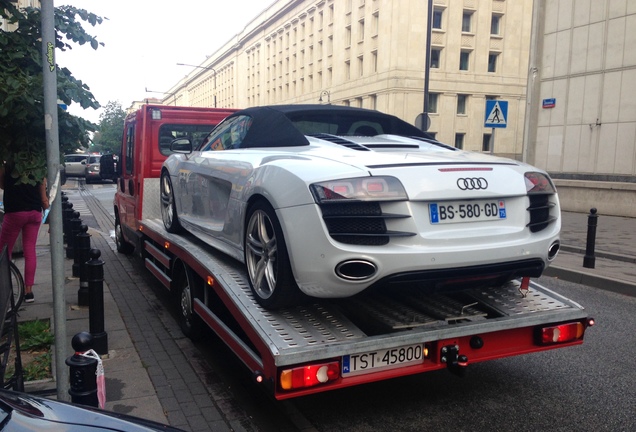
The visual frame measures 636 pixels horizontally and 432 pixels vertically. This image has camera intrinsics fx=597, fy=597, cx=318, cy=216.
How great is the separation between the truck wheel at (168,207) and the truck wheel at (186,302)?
0.58 m

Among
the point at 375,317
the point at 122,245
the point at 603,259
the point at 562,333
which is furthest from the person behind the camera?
the point at 122,245

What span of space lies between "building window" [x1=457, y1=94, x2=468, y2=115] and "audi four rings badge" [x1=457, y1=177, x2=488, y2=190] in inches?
1787

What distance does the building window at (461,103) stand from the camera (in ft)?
155

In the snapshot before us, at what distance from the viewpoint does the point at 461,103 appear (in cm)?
4728

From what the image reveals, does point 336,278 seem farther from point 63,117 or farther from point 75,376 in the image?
point 63,117

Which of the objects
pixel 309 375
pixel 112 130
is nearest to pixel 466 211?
pixel 309 375

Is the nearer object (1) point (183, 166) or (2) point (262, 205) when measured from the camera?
(2) point (262, 205)

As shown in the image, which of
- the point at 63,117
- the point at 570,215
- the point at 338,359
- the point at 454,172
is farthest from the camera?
the point at 570,215

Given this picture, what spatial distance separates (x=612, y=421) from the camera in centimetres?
389

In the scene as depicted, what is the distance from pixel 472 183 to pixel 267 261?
4.41 ft

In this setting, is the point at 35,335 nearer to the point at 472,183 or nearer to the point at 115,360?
the point at 115,360

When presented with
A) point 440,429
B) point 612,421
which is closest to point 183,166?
point 440,429

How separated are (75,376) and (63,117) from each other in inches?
99.7

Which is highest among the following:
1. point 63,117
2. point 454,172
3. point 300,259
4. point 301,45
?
point 301,45
